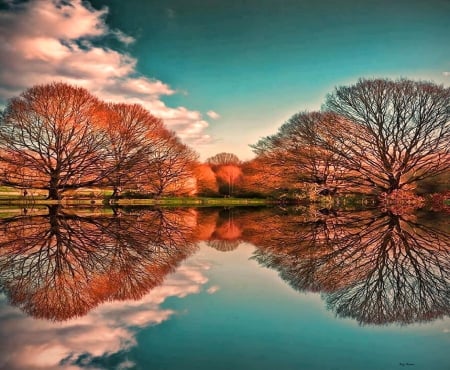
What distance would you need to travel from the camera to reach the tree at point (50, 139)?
1276 inches

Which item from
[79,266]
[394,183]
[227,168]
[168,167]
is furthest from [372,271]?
[227,168]

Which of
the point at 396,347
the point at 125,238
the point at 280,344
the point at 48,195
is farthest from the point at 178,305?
the point at 48,195

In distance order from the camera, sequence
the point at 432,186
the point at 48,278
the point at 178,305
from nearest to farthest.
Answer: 1. the point at 178,305
2. the point at 48,278
3. the point at 432,186

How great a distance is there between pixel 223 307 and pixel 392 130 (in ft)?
112

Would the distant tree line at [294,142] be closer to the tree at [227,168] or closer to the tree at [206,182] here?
the tree at [206,182]

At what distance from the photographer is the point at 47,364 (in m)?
3.49

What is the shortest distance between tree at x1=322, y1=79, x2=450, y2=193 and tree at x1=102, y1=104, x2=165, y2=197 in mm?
18560

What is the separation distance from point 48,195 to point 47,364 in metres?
33.5

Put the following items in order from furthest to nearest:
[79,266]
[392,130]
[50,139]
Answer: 1. [392,130]
2. [50,139]
3. [79,266]

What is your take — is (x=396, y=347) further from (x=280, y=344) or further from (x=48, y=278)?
(x=48, y=278)

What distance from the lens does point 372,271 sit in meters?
7.14

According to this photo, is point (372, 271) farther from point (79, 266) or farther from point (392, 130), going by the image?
point (392, 130)

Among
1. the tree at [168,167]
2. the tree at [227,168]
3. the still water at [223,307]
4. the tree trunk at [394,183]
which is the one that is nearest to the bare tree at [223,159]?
the tree at [227,168]

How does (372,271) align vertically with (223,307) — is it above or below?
above
